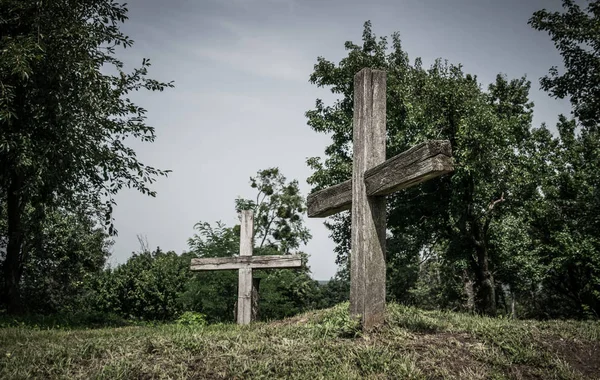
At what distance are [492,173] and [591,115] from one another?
382cm

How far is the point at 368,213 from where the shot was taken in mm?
5453

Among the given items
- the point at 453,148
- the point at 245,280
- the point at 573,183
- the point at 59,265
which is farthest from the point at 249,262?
the point at 573,183

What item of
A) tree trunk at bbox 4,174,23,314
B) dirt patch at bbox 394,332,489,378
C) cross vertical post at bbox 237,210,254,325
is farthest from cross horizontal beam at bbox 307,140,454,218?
tree trunk at bbox 4,174,23,314

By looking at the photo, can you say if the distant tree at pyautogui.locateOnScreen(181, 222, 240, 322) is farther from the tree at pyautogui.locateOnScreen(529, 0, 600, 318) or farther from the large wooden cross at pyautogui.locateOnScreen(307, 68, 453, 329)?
the tree at pyautogui.locateOnScreen(529, 0, 600, 318)

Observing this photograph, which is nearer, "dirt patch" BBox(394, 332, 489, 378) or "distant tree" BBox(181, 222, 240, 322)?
"dirt patch" BBox(394, 332, 489, 378)

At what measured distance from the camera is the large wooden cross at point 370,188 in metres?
4.98

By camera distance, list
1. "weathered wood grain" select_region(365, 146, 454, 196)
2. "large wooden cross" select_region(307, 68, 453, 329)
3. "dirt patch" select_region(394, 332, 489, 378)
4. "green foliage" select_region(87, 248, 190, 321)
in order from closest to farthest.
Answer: "dirt patch" select_region(394, 332, 489, 378) < "weathered wood grain" select_region(365, 146, 454, 196) < "large wooden cross" select_region(307, 68, 453, 329) < "green foliage" select_region(87, 248, 190, 321)

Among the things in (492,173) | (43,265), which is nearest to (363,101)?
(492,173)

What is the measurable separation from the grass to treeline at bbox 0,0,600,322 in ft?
20.9

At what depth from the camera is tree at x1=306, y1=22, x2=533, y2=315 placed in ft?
55.9

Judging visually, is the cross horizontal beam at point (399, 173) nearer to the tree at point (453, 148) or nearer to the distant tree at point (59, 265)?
the tree at point (453, 148)

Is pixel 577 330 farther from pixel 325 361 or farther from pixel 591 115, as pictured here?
pixel 591 115

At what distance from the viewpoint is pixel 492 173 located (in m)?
17.3

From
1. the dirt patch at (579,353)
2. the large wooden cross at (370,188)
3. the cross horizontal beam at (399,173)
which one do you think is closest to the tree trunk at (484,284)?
the dirt patch at (579,353)
